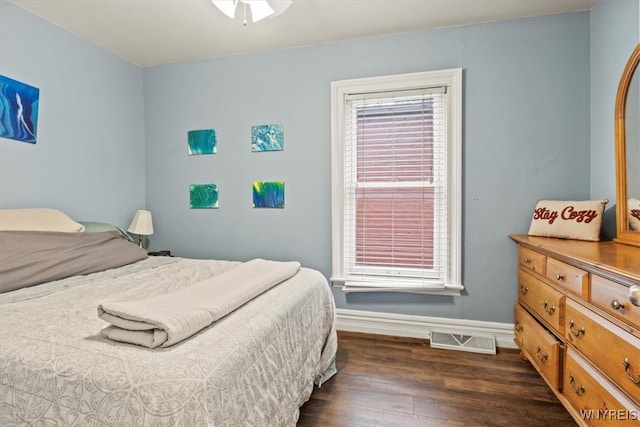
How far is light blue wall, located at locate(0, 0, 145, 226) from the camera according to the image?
6.91 feet

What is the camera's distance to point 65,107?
2.41 metres

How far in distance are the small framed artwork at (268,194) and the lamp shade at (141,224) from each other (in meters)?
0.99

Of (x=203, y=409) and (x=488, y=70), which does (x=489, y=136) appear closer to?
(x=488, y=70)

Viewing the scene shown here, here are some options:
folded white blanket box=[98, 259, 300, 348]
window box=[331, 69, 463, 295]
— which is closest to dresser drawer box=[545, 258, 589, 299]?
window box=[331, 69, 463, 295]

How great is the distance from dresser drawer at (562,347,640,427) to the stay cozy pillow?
2.61 ft

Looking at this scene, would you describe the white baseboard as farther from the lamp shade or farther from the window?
the lamp shade

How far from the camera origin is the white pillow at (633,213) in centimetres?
160

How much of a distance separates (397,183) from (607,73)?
1.48m

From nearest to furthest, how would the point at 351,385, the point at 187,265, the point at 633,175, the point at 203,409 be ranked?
the point at 203,409 < the point at 633,175 < the point at 351,385 < the point at 187,265

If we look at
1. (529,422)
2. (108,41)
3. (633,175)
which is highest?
(108,41)

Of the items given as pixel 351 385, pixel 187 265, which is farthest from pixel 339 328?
pixel 187 265

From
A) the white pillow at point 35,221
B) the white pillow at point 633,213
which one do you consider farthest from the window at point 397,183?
the white pillow at point 35,221

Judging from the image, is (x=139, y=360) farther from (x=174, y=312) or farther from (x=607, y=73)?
(x=607, y=73)

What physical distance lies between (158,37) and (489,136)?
2747 mm
